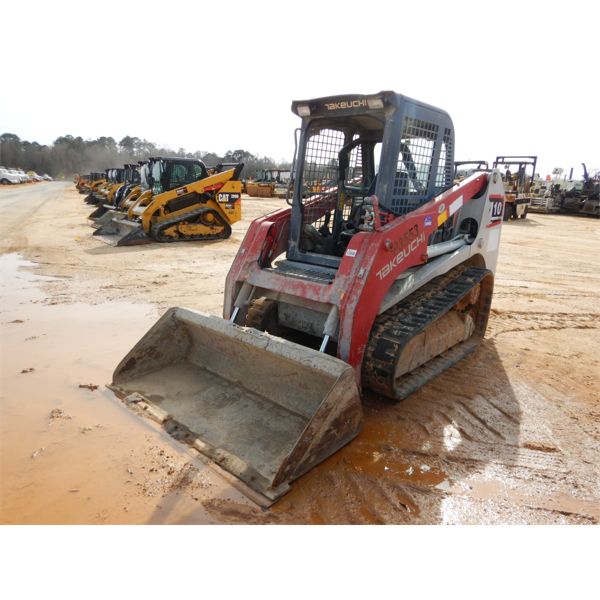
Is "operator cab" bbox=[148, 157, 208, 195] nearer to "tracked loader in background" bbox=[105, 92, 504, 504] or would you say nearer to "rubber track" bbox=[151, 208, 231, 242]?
"rubber track" bbox=[151, 208, 231, 242]

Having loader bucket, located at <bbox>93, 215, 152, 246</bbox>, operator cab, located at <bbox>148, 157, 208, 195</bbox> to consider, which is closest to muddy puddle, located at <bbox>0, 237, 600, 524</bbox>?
loader bucket, located at <bbox>93, 215, 152, 246</bbox>

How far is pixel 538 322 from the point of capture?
5707 millimetres

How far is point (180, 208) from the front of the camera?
11.5 meters

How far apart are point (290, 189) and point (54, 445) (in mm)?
2810

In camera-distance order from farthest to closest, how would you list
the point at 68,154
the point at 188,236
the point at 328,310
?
the point at 68,154 → the point at 188,236 → the point at 328,310

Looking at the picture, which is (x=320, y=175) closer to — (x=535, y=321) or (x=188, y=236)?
(x=535, y=321)

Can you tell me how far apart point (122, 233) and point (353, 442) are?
10274mm

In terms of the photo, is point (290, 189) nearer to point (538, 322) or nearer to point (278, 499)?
point (278, 499)

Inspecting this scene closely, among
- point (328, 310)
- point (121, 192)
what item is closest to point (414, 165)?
point (328, 310)

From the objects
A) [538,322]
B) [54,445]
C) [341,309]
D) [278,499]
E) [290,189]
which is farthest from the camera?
[538,322]

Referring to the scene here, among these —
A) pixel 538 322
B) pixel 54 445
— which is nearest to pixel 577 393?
pixel 538 322

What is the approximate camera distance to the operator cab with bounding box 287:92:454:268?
349 cm

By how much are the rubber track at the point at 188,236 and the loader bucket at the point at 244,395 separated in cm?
798

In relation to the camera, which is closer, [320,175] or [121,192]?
[320,175]
